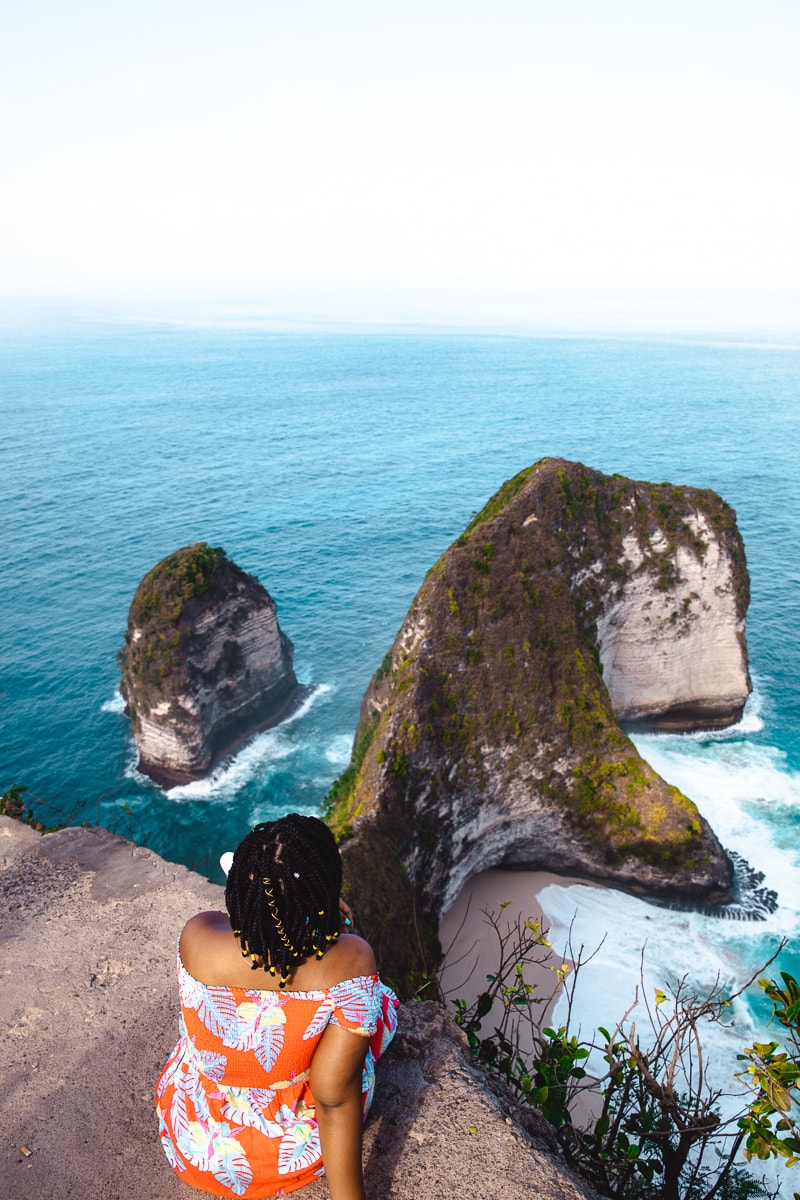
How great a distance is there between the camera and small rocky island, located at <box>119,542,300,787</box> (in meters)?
36.6

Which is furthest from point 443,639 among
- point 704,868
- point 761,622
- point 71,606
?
point 71,606

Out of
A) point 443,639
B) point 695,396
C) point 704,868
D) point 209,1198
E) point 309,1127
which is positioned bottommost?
point 704,868

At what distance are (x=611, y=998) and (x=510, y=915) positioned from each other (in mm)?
4567

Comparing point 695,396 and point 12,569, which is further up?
point 695,396

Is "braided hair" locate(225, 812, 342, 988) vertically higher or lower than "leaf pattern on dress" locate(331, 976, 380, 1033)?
higher

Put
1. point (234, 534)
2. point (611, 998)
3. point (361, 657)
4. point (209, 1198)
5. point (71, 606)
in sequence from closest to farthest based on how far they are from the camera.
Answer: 1. point (209, 1198)
2. point (611, 998)
3. point (361, 657)
4. point (71, 606)
5. point (234, 534)

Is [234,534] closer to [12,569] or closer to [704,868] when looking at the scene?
[12,569]

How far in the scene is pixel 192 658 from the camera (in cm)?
3706

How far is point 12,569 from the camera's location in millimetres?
57969

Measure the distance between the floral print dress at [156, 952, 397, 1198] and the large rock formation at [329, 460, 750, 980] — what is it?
15.4 meters

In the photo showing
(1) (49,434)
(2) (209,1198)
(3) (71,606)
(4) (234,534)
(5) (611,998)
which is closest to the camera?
(2) (209,1198)

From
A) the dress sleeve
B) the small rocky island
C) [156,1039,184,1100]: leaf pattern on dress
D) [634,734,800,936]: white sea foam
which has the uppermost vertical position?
the dress sleeve

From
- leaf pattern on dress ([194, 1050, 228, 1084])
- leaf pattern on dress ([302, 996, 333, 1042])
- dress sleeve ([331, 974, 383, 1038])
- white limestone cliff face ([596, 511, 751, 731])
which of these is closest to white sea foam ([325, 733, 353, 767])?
white limestone cliff face ([596, 511, 751, 731])

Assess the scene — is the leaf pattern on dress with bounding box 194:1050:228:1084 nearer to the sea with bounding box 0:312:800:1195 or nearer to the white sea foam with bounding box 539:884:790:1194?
the sea with bounding box 0:312:800:1195
